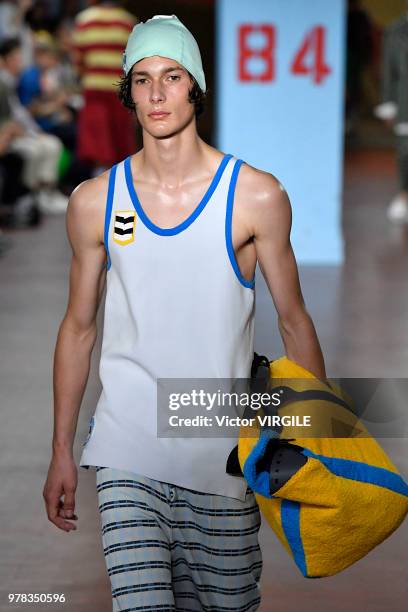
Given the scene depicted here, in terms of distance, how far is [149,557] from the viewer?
8.52 ft

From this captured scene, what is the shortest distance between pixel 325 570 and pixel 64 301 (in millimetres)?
6282

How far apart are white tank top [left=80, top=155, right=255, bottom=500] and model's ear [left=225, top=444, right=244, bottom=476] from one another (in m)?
0.01

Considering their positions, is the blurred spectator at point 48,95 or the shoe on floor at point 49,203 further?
the blurred spectator at point 48,95

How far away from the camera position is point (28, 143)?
12328mm

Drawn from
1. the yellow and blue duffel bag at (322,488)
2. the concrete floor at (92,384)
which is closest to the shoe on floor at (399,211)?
the concrete floor at (92,384)

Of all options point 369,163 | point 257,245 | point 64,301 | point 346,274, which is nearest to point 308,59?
point 346,274

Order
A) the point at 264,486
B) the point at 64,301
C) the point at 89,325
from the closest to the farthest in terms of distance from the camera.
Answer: the point at 264,486
the point at 89,325
the point at 64,301

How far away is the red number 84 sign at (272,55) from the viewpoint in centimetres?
970

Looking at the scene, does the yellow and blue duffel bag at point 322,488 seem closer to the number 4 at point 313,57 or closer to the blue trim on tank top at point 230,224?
the blue trim on tank top at point 230,224

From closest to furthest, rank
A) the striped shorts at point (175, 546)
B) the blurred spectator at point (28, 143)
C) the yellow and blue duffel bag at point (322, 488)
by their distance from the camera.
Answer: the yellow and blue duffel bag at point (322, 488) < the striped shorts at point (175, 546) < the blurred spectator at point (28, 143)

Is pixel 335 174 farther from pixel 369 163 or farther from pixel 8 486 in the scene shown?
pixel 369 163

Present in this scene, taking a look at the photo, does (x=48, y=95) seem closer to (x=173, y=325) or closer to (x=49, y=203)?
(x=49, y=203)

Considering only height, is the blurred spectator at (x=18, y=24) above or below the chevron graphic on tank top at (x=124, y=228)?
above

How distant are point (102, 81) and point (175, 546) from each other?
421 inches
